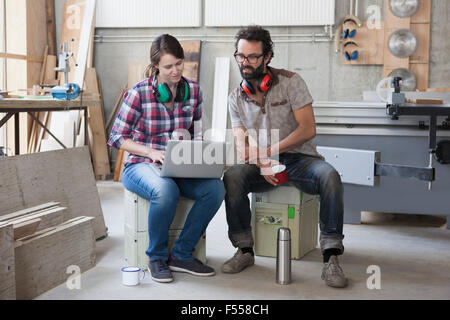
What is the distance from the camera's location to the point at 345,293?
8.32 ft

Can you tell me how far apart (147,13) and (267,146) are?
3686mm

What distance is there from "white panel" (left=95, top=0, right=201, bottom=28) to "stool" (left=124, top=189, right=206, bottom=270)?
368 centimetres

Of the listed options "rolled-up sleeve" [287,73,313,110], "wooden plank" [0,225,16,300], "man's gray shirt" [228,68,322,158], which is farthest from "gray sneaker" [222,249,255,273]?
"wooden plank" [0,225,16,300]

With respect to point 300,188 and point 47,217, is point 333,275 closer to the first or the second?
point 300,188

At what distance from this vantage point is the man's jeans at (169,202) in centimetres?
264

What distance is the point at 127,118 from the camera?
286cm

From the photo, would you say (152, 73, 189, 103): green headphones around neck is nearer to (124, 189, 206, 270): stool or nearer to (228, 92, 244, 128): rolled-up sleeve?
(228, 92, 244, 128): rolled-up sleeve

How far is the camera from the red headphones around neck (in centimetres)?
293

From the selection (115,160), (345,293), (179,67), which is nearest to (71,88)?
(179,67)

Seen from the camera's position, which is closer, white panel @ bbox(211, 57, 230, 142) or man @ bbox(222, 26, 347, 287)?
man @ bbox(222, 26, 347, 287)

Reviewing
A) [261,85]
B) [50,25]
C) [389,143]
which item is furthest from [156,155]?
[50,25]

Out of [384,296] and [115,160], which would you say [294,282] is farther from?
[115,160]

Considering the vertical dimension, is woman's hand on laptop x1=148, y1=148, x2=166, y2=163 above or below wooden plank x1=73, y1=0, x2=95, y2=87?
below

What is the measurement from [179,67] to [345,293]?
4.48ft
